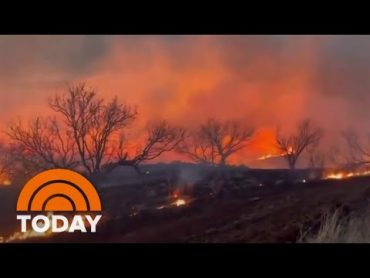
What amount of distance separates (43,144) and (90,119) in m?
0.40

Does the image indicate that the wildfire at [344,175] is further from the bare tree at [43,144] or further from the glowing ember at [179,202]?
the bare tree at [43,144]

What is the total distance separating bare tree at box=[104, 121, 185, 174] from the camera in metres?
3.34

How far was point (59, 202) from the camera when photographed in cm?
330

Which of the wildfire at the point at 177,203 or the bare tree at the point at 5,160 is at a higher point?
the bare tree at the point at 5,160

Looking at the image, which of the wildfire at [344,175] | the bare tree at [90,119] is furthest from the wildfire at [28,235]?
the wildfire at [344,175]

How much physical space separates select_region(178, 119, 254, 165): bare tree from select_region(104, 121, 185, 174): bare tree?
0.10 metres

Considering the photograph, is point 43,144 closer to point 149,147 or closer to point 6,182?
point 6,182

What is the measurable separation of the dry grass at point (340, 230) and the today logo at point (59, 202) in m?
1.64

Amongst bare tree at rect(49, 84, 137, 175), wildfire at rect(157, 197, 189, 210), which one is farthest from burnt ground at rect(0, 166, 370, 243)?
bare tree at rect(49, 84, 137, 175)

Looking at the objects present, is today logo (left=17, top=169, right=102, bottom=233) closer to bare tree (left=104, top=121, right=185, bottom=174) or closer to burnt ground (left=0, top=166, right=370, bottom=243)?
burnt ground (left=0, top=166, right=370, bottom=243)

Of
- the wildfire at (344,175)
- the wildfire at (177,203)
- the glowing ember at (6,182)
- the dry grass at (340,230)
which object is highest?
the glowing ember at (6,182)

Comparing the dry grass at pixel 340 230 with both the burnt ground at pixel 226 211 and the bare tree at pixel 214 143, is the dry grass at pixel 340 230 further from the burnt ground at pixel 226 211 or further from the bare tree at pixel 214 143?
the bare tree at pixel 214 143

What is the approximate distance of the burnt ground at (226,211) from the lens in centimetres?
336
